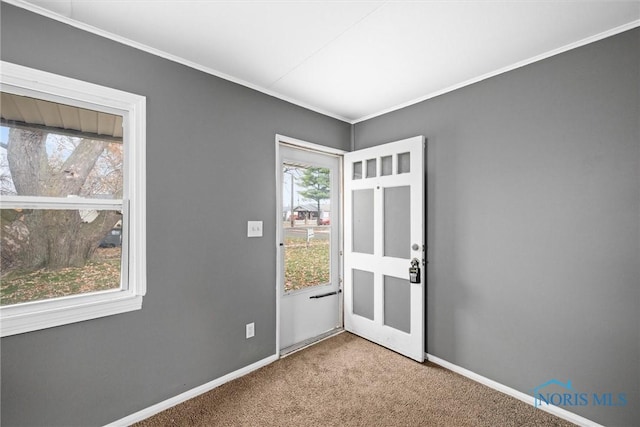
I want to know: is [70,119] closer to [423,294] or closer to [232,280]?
[232,280]

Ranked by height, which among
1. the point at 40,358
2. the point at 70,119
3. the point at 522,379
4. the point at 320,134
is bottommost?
the point at 522,379

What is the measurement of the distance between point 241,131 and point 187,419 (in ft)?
6.91

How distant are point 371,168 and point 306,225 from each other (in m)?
0.92

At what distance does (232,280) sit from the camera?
2.30m

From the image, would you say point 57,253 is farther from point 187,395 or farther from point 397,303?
point 397,303

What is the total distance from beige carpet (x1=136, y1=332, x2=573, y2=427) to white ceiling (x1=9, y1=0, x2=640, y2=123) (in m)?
2.44

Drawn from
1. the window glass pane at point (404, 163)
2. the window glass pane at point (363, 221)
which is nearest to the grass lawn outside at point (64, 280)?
the window glass pane at point (363, 221)

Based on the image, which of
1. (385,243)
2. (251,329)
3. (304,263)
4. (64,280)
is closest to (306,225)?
(304,263)

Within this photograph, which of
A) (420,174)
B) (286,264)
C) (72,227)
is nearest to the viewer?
(72,227)

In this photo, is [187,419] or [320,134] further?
[320,134]

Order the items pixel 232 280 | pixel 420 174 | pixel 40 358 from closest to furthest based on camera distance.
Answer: pixel 40 358, pixel 232 280, pixel 420 174

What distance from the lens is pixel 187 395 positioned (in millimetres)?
A: 2053

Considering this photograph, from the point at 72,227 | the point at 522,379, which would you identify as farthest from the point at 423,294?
the point at 72,227

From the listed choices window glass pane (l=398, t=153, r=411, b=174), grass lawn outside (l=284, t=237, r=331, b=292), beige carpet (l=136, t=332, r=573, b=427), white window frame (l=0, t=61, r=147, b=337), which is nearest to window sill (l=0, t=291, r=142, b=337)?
white window frame (l=0, t=61, r=147, b=337)
